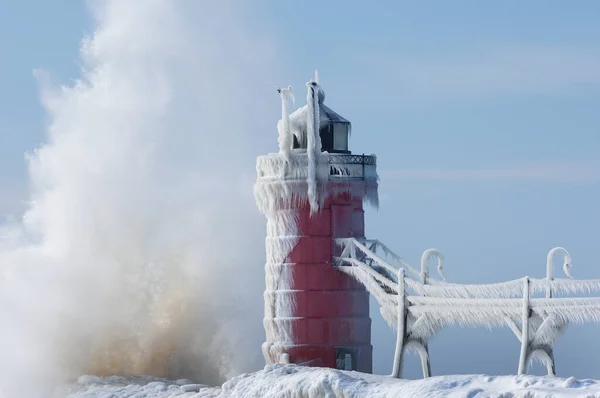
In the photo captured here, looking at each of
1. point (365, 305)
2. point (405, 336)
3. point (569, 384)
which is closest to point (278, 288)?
point (365, 305)

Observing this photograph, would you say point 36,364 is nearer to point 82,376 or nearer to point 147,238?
point 82,376

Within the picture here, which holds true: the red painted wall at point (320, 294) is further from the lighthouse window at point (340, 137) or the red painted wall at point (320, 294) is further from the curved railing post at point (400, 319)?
the curved railing post at point (400, 319)

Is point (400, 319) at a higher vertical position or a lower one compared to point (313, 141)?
lower

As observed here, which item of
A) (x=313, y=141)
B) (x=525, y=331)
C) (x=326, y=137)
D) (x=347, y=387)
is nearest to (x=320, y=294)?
(x=313, y=141)

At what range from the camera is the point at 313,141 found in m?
48.4

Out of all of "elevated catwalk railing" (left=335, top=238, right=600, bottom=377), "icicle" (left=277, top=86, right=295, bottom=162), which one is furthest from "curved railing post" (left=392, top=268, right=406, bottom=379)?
"icicle" (left=277, top=86, right=295, bottom=162)

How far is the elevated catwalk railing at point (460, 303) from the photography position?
40250mm

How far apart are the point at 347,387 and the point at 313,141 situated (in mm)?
9892

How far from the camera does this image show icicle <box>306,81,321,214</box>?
158 ft

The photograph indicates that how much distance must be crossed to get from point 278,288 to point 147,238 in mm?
6996

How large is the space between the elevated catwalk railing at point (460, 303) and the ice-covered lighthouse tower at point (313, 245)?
29.2 inches

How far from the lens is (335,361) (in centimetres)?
4841

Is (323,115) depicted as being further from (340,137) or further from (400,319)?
(400,319)

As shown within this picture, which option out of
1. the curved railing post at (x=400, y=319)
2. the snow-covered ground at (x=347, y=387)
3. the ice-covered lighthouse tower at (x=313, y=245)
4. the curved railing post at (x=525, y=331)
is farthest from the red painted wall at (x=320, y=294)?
the curved railing post at (x=525, y=331)
